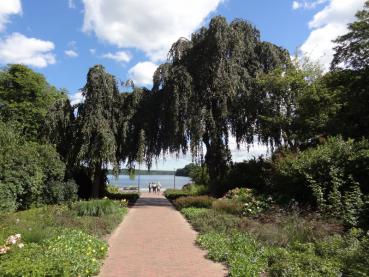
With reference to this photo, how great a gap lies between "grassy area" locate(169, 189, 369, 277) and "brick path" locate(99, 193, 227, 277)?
419 mm

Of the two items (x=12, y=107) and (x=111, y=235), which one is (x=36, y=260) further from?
(x=12, y=107)

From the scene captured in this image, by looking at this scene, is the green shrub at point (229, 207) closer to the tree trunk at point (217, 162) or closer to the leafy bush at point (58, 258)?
the leafy bush at point (58, 258)

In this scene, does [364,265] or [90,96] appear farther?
[90,96]

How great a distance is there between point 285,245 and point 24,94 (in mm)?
36280

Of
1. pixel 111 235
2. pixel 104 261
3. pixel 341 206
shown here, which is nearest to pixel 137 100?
pixel 111 235

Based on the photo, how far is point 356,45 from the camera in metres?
26.7

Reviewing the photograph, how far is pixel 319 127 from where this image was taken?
25641mm

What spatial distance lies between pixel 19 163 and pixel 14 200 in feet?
6.38

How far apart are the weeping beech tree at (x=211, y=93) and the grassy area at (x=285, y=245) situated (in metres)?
10.9

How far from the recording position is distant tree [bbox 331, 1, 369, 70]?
26344mm

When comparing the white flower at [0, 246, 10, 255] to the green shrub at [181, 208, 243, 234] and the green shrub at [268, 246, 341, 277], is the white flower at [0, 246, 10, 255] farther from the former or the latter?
the green shrub at [181, 208, 243, 234]

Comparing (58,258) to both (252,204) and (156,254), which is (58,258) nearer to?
(156,254)

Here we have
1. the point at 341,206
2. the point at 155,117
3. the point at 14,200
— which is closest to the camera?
the point at 341,206

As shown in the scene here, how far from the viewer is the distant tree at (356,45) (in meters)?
26.3
